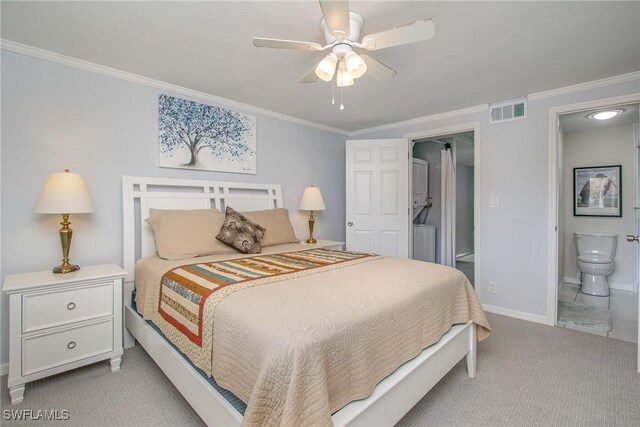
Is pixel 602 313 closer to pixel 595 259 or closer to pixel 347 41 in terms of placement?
pixel 595 259

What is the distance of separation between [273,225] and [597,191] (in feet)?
15.0

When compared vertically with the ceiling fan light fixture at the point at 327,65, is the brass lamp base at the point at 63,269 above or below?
below

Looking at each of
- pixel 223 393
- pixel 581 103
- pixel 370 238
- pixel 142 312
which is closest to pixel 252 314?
pixel 223 393

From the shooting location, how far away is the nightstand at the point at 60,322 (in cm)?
182

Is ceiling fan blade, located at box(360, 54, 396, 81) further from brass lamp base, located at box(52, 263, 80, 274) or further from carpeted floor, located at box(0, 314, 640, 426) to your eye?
brass lamp base, located at box(52, 263, 80, 274)

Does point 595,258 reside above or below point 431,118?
below

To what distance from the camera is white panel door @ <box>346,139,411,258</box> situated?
4.00 m

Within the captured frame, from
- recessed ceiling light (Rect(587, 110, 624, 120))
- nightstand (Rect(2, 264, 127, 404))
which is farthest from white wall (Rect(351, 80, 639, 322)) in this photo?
nightstand (Rect(2, 264, 127, 404))

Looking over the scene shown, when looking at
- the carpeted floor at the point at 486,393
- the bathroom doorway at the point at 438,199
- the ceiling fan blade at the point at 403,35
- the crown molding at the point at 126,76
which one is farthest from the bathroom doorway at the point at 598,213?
the crown molding at the point at 126,76

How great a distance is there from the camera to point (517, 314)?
10.6 ft

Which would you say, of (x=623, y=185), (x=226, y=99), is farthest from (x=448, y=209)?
(x=226, y=99)

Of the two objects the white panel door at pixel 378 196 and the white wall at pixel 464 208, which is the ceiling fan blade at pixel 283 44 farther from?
the white wall at pixel 464 208

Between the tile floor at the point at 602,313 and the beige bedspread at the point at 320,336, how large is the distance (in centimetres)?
206

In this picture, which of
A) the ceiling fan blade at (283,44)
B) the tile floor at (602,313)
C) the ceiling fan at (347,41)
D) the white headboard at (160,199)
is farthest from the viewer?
the tile floor at (602,313)
